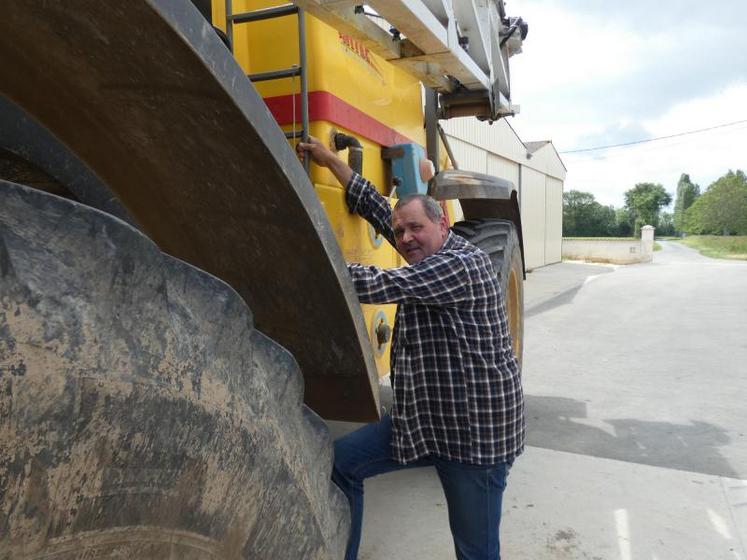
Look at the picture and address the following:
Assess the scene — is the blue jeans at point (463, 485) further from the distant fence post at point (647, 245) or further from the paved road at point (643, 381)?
the distant fence post at point (647, 245)

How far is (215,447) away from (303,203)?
0.58 metres

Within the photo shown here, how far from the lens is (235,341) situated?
45.1 inches

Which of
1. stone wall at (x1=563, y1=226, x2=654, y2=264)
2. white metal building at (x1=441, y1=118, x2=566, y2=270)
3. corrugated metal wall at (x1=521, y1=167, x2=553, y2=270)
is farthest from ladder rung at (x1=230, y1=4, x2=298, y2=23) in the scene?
stone wall at (x1=563, y1=226, x2=654, y2=264)

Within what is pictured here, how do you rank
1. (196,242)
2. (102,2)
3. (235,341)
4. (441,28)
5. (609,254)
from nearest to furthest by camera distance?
(102,2), (235,341), (196,242), (441,28), (609,254)

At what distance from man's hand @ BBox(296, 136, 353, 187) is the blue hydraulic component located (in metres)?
0.64

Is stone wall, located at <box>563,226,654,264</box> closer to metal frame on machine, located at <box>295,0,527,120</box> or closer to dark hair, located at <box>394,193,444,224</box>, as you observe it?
metal frame on machine, located at <box>295,0,527,120</box>

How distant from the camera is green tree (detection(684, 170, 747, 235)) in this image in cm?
6256

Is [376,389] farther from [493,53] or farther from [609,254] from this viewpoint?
[609,254]

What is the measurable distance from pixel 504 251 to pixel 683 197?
10376 cm

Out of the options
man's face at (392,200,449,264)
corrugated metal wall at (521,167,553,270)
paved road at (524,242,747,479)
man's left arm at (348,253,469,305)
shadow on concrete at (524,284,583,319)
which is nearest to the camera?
man's left arm at (348,253,469,305)

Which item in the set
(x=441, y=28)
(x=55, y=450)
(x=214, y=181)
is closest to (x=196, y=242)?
(x=214, y=181)

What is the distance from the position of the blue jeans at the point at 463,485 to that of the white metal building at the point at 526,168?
11.9 metres

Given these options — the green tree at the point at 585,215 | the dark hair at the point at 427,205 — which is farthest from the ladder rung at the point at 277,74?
the green tree at the point at 585,215

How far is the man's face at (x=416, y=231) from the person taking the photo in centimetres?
206
